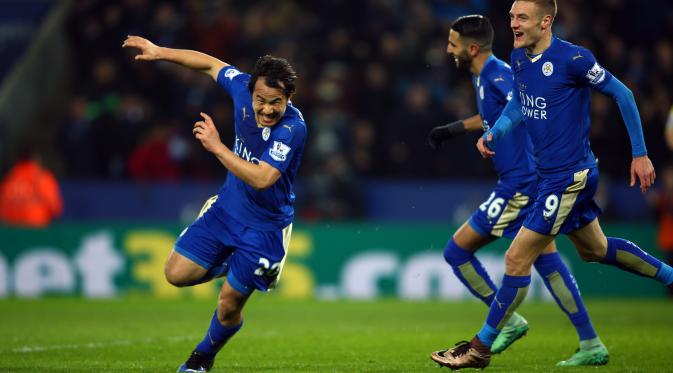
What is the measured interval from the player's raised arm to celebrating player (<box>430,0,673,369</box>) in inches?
78.8

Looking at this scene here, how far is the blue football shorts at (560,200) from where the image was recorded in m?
7.81

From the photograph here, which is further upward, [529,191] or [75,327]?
[529,191]

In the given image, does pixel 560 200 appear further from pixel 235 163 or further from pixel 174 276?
pixel 174 276

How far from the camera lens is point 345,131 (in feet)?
58.4

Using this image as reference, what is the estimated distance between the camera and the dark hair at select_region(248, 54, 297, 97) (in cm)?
759

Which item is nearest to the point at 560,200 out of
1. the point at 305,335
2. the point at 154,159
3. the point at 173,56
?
the point at 173,56

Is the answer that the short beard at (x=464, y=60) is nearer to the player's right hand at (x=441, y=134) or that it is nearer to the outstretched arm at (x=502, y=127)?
the player's right hand at (x=441, y=134)

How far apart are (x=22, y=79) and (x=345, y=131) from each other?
6.19 m

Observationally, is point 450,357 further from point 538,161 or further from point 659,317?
point 659,317

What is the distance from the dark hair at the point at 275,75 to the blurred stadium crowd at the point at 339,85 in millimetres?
9469

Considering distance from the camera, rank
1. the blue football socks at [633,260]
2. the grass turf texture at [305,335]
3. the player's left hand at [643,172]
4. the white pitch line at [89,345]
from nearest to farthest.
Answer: the player's left hand at [643,172] < the blue football socks at [633,260] < the grass turf texture at [305,335] < the white pitch line at [89,345]

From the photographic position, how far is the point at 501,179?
358 inches

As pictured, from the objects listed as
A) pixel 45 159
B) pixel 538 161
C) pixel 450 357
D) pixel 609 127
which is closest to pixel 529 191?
pixel 538 161

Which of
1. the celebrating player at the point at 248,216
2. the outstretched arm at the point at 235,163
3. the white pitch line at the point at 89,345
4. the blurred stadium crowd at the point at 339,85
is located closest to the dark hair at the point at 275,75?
the celebrating player at the point at 248,216
